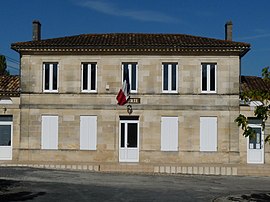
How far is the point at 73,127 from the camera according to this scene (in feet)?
77.3

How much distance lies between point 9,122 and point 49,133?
7.92 ft

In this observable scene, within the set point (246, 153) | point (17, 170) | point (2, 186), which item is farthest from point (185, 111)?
point (2, 186)

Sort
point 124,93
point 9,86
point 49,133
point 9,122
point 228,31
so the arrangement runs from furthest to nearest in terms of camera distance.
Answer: point 228,31, point 9,86, point 9,122, point 49,133, point 124,93

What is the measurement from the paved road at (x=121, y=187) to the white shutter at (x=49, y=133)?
3.27m

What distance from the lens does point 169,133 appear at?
23328 millimetres

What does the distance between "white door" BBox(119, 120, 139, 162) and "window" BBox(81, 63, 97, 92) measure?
8.03 ft

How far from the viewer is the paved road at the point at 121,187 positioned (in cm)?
1337

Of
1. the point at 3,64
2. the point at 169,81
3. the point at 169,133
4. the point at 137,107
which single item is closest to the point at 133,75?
the point at 137,107

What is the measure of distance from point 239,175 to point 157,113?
5.20m

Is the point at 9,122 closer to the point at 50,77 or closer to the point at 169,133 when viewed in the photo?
the point at 50,77

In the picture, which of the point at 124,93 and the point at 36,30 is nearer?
the point at 124,93

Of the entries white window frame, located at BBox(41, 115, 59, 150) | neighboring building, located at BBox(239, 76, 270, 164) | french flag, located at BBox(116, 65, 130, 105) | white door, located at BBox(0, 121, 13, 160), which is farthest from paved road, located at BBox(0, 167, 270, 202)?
french flag, located at BBox(116, 65, 130, 105)

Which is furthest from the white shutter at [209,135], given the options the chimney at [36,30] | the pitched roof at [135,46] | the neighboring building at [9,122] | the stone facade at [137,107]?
the chimney at [36,30]

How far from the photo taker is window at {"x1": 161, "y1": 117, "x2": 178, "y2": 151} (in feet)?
76.6
